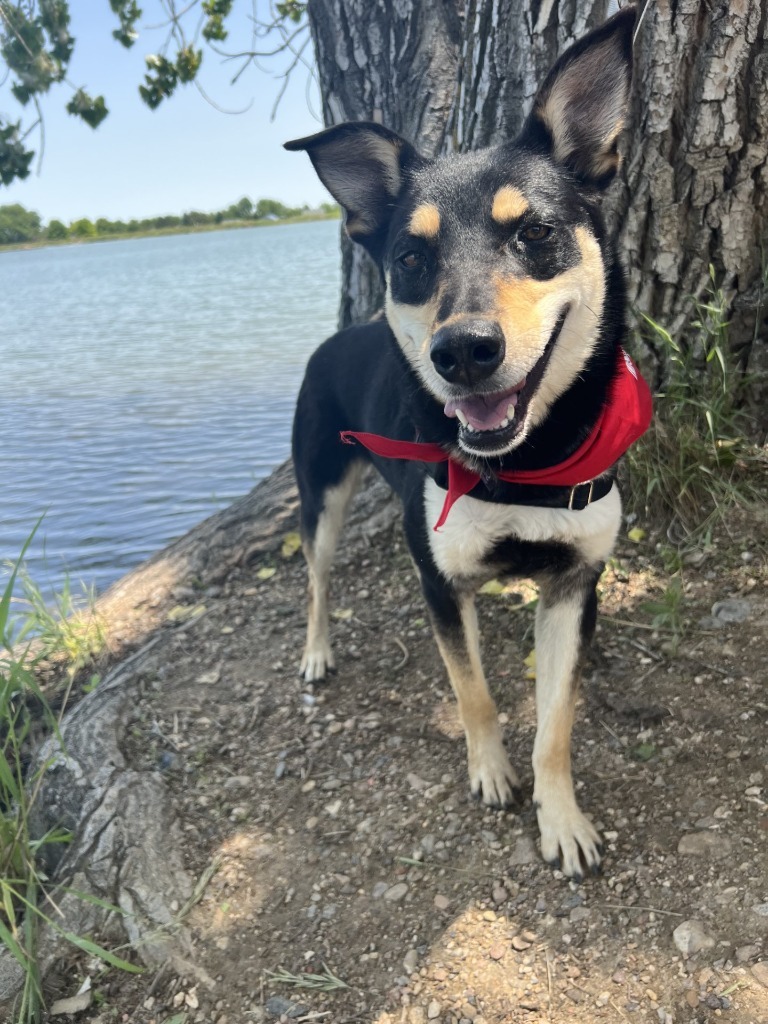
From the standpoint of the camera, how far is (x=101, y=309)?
20094 millimetres

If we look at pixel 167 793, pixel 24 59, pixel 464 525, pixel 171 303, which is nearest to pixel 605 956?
pixel 464 525

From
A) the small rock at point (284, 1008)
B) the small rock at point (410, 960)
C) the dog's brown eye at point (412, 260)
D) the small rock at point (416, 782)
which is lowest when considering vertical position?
the small rock at point (284, 1008)

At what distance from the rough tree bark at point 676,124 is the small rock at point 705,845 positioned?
203cm

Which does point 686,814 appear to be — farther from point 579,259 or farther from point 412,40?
point 412,40

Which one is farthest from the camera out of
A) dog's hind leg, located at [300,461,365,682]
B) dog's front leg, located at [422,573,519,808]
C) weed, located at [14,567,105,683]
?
weed, located at [14,567,105,683]

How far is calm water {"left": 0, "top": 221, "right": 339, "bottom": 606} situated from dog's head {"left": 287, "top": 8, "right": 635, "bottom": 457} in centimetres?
360

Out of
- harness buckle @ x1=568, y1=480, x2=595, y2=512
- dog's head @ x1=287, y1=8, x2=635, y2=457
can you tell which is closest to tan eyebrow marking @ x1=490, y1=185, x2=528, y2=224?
dog's head @ x1=287, y1=8, x2=635, y2=457

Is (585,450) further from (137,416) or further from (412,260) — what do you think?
(137,416)

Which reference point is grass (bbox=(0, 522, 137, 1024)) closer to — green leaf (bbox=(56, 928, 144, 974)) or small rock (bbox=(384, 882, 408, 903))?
green leaf (bbox=(56, 928, 144, 974))

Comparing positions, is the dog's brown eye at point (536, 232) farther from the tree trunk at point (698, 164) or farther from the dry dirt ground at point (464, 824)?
the dry dirt ground at point (464, 824)

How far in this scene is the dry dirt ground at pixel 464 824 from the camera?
2113mm

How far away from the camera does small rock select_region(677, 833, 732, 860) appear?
7.50 feet

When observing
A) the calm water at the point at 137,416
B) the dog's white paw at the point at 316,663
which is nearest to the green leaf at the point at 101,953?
the dog's white paw at the point at 316,663

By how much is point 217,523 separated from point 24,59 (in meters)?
2.58
